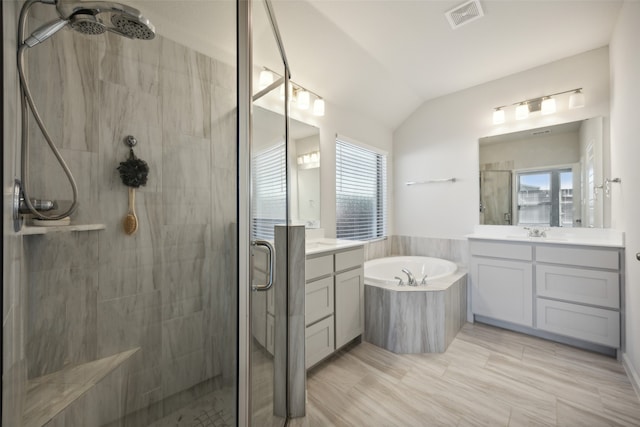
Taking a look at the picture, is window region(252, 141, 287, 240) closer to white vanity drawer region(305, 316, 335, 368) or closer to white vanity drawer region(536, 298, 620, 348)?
white vanity drawer region(305, 316, 335, 368)

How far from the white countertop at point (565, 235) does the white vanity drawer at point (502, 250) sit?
0.19 feet

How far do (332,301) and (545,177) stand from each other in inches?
101

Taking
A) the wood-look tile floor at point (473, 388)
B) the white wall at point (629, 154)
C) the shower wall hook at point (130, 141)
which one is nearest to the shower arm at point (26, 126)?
the shower wall hook at point (130, 141)

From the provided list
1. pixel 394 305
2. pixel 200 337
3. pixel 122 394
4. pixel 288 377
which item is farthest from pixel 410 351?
pixel 122 394

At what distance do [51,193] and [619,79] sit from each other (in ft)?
11.8

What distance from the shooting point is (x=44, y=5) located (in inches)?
31.4

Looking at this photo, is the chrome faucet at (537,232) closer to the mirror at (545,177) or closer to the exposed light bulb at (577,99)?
the mirror at (545,177)

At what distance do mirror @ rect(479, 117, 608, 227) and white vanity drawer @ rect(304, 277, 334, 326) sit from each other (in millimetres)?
2158

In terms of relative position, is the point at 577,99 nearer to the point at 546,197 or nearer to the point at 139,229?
the point at 546,197

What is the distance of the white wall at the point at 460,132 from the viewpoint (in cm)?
242

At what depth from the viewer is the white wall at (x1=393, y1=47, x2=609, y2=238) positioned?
242cm

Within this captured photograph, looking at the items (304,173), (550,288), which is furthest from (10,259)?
(550,288)

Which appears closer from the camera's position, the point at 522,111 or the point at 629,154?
the point at 629,154

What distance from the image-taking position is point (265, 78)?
1159 millimetres
